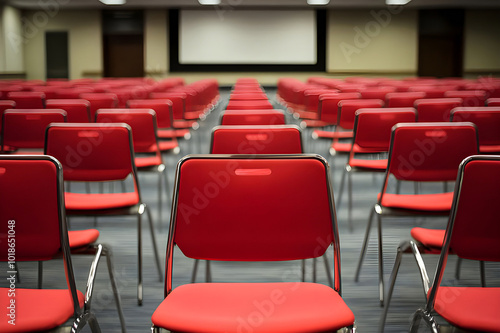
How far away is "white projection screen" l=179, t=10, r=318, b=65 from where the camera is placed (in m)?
22.9

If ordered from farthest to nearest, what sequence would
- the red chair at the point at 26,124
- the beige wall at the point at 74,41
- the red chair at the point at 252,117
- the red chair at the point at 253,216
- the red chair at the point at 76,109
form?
the beige wall at the point at 74,41 → the red chair at the point at 76,109 → the red chair at the point at 26,124 → the red chair at the point at 252,117 → the red chair at the point at 253,216

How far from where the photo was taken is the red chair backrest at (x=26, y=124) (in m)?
3.85

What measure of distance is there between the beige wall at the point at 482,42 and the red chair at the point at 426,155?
2219cm

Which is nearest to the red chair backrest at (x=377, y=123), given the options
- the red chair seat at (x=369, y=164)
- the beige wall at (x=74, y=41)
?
the red chair seat at (x=369, y=164)

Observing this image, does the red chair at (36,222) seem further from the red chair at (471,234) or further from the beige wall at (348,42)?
the beige wall at (348,42)

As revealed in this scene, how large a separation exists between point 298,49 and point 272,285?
72.6 ft

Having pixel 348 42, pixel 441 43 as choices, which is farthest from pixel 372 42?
pixel 441 43

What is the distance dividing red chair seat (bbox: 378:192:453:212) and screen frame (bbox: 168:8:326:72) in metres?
20.8

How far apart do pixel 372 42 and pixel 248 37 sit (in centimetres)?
526

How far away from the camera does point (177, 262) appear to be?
3498 mm

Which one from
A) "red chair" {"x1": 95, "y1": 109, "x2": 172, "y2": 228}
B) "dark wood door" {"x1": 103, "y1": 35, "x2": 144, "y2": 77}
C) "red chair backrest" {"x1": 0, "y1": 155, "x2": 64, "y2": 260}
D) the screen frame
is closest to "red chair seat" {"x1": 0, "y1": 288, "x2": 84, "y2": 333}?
"red chair backrest" {"x1": 0, "y1": 155, "x2": 64, "y2": 260}

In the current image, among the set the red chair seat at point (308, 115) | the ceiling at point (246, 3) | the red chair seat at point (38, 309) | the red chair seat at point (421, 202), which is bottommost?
the red chair seat at point (38, 309)

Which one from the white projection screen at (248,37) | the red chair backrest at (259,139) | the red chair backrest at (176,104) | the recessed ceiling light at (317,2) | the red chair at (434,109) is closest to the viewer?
the red chair backrest at (259,139)

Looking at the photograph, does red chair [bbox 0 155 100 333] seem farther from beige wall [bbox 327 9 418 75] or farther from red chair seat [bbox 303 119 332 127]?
beige wall [bbox 327 9 418 75]
